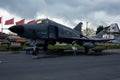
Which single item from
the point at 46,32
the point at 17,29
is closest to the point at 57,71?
the point at 17,29

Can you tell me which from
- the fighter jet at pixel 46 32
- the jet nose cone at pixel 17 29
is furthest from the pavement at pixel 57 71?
the fighter jet at pixel 46 32

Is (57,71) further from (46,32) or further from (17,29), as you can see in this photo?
(46,32)

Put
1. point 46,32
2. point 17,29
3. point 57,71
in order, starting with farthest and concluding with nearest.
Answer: point 46,32, point 17,29, point 57,71

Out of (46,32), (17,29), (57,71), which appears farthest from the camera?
(46,32)

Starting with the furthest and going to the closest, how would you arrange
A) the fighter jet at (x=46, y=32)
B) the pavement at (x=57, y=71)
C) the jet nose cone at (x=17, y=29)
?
Answer: the fighter jet at (x=46, y=32) → the jet nose cone at (x=17, y=29) → the pavement at (x=57, y=71)

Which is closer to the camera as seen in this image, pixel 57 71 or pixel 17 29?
pixel 57 71

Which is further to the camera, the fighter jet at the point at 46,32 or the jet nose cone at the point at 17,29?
the fighter jet at the point at 46,32

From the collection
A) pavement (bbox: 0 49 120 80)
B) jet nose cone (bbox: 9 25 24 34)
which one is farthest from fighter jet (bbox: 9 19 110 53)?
pavement (bbox: 0 49 120 80)

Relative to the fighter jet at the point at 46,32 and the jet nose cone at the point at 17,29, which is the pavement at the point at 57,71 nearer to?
the jet nose cone at the point at 17,29

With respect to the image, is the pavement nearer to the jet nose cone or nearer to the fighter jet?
the jet nose cone

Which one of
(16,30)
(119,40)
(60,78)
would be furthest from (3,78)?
(119,40)

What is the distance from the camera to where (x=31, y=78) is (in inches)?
376

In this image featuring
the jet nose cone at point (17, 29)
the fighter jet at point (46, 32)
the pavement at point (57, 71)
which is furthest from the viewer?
the fighter jet at point (46, 32)

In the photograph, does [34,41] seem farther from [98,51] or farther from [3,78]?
[3,78]
